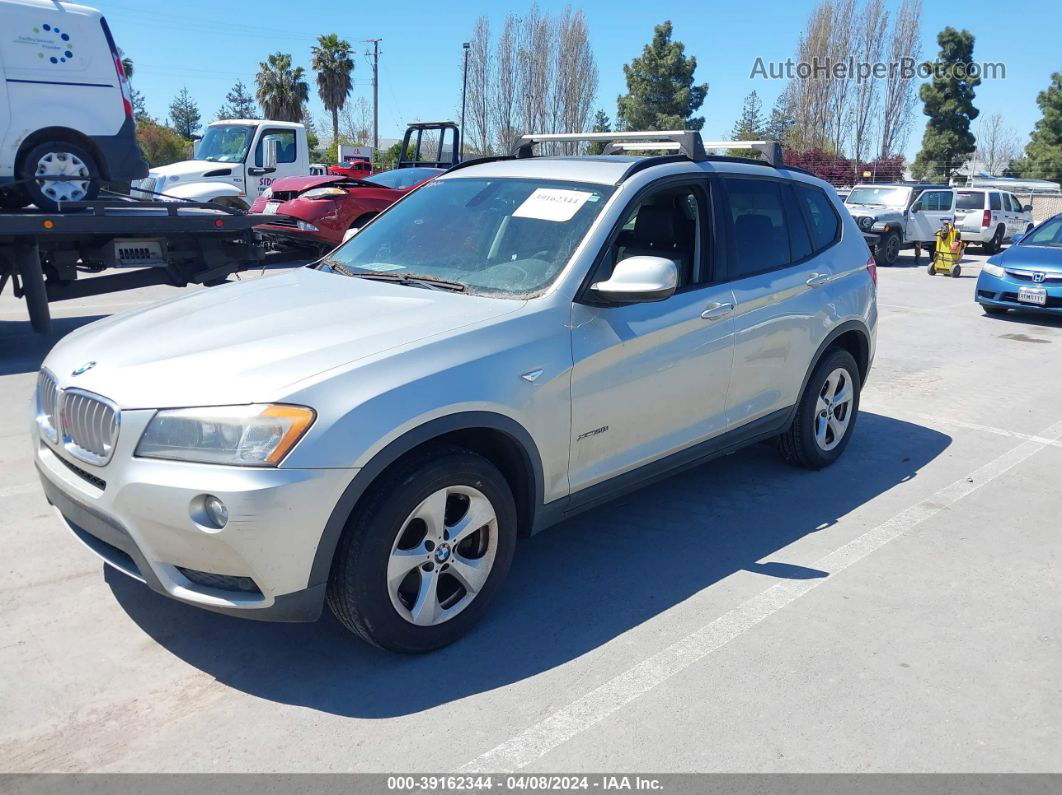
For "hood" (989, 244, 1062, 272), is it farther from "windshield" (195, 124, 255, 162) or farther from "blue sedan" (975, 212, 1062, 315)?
"windshield" (195, 124, 255, 162)

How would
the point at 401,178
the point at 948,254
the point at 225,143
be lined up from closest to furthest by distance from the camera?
1. the point at 401,178
2. the point at 225,143
3. the point at 948,254

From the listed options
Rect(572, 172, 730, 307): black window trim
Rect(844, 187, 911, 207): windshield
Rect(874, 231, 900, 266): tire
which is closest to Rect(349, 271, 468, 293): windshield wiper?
Rect(572, 172, 730, 307): black window trim

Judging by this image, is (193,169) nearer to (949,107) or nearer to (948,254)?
(948,254)

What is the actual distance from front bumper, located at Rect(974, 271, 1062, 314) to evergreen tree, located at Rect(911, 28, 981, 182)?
3711cm

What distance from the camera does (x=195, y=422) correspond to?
2.92 metres

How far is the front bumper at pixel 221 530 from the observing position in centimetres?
284

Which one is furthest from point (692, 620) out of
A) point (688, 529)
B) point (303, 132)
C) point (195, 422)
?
point (303, 132)

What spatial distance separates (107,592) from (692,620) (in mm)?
2440

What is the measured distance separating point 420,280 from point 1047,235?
1161cm

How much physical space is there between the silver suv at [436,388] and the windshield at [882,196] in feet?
56.3

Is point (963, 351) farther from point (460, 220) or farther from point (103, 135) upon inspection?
point (103, 135)

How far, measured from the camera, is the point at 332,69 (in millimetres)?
56000

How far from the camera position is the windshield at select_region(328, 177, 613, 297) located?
12.8ft

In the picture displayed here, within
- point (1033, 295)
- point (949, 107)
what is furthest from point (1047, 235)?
point (949, 107)
